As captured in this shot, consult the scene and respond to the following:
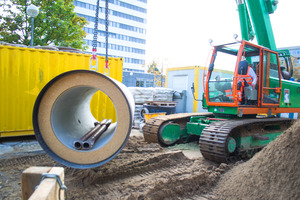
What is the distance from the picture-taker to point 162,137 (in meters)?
6.35

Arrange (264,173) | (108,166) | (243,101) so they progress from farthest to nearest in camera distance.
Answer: (243,101) < (108,166) < (264,173)

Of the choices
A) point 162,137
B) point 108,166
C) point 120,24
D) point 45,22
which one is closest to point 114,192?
point 108,166

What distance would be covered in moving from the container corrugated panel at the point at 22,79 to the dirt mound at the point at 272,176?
18.9ft

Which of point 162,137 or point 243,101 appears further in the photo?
point 162,137

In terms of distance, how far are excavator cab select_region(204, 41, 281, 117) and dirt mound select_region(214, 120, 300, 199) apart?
6.98 feet

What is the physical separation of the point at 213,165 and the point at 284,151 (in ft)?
5.49

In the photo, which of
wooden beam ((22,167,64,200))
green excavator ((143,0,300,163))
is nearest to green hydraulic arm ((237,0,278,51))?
green excavator ((143,0,300,163))

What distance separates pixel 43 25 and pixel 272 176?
15313 millimetres

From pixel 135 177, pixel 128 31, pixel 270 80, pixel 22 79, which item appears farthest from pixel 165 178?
→ pixel 128 31

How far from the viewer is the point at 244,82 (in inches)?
221

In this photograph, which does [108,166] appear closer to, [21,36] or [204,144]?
[204,144]

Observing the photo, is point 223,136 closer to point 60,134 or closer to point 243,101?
point 243,101

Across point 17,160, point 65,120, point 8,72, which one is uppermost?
point 8,72

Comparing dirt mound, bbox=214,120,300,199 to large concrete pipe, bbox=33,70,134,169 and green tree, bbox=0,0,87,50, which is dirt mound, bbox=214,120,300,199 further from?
green tree, bbox=0,0,87,50
